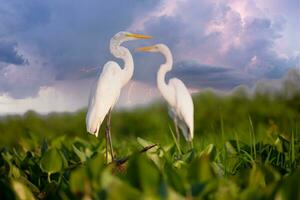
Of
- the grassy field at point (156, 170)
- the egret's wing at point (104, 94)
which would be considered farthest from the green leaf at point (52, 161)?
the egret's wing at point (104, 94)

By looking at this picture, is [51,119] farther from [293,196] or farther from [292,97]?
[293,196]

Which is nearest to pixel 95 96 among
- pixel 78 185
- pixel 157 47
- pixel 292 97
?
pixel 157 47

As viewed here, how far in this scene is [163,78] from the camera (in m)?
8.14

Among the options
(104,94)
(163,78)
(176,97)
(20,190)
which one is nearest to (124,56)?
(104,94)

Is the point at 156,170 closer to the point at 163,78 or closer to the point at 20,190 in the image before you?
the point at 20,190

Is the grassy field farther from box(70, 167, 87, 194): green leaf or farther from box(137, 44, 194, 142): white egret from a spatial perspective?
box(137, 44, 194, 142): white egret

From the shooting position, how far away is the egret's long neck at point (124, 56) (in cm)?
587

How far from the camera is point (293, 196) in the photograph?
81cm

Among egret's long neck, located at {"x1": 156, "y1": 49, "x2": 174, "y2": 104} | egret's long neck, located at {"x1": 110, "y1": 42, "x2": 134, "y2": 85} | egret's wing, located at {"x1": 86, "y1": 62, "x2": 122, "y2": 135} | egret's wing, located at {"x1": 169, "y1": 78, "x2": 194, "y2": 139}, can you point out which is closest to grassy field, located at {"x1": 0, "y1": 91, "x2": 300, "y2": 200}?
egret's wing, located at {"x1": 86, "y1": 62, "x2": 122, "y2": 135}

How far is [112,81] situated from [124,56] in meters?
0.30

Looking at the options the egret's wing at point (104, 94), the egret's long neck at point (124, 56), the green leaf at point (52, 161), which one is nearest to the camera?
the green leaf at point (52, 161)

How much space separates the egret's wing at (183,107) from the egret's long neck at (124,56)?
202 centimetres

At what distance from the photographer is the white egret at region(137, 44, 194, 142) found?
782 cm

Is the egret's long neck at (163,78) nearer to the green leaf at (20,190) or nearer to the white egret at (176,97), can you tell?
the white egret at (176,97)
